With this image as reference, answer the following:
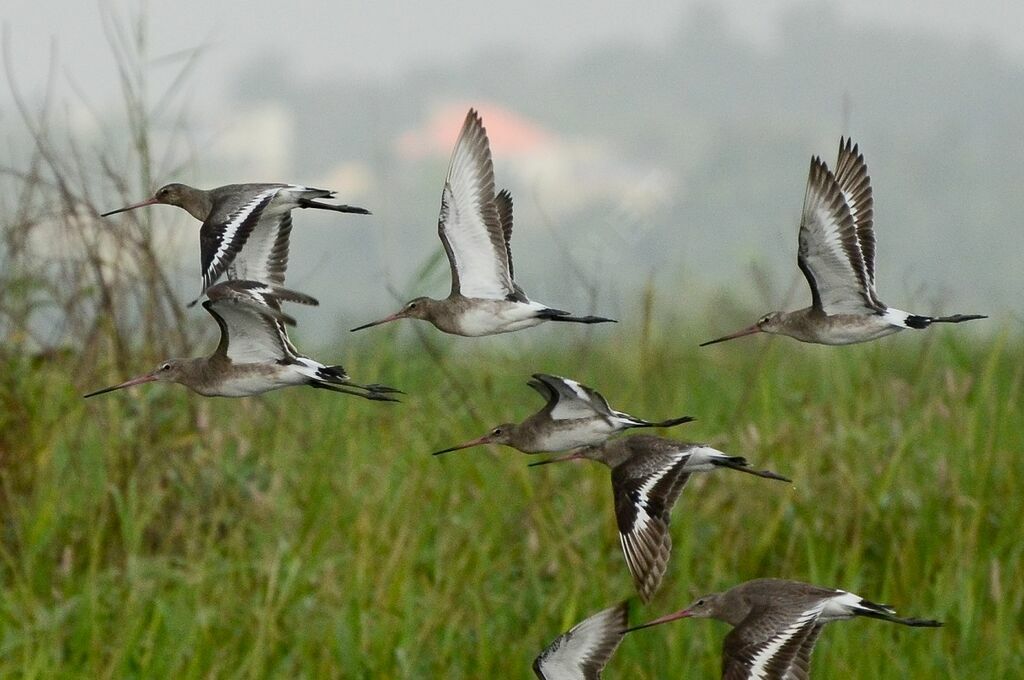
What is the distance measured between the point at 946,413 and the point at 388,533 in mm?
3112

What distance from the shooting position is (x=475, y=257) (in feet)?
12.1

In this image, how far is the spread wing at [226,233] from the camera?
2.98 meters

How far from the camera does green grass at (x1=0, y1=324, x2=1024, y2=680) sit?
704 cm

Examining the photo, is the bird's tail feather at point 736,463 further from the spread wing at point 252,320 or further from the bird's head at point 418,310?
the spread wing at point 252,320

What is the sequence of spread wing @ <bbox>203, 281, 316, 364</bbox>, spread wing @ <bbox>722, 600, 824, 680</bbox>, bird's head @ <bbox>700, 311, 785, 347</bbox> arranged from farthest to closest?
bird's head @ <bbox>700, 311, 785, 347</bbox>
spread wing @ <bbox>722, 600, 824, 680</bbox>
spread wing @ <bbox>203, 281, 316, 364</bbox>

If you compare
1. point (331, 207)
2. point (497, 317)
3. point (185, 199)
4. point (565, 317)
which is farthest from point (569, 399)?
point (185, 199)

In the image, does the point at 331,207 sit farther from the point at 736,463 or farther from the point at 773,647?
the point at 773,647

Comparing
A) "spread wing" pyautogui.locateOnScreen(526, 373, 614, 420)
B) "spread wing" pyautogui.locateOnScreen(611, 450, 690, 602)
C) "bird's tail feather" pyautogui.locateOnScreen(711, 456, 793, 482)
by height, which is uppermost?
"spread wing" pyautogui.locateOnScreen(526, 373, 614, 420)

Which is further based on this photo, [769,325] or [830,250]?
[769,325]

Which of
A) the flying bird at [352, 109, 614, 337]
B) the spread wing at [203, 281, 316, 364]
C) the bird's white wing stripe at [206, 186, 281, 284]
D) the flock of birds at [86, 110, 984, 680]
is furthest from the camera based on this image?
the flying bird at [352, 109, 614, 337]

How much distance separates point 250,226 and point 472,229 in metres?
0.79

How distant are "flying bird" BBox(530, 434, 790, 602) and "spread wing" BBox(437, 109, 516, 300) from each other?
541 mm

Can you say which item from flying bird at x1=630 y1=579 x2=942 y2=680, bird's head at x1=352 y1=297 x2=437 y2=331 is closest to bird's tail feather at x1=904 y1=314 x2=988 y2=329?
flying bird at x1=630 y1=579 x2=942 y2=680

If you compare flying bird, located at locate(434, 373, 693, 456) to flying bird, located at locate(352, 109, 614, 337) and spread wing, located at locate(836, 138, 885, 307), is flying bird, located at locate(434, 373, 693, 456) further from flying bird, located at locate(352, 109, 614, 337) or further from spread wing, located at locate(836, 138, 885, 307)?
spread wing, located at locate(836, 138, 885, 307)
